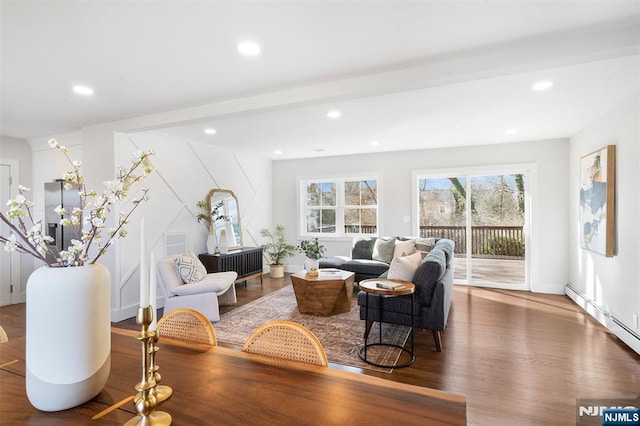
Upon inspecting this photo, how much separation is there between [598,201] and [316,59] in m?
3.78

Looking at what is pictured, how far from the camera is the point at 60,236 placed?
475 centimetres

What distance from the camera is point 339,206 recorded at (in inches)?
276

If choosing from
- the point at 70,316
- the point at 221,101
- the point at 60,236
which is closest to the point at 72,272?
the point at 70,316

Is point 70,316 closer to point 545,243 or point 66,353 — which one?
point 66,353

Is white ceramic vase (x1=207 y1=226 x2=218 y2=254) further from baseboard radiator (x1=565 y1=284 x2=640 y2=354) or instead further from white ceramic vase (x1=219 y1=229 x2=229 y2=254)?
baseboard radiator (x1=565 y1=284 x2=640 y2=354)

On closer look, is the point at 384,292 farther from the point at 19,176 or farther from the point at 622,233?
the point at 19,176

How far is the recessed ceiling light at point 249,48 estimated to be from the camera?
85.7 inches

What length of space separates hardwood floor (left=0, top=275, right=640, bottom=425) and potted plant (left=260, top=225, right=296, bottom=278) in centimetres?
297

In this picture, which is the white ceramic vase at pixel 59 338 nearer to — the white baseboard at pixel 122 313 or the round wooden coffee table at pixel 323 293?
the round wooden coffee table at pixel 323 293

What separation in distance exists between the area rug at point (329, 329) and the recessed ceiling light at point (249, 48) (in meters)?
2.55

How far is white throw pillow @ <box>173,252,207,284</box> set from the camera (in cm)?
409

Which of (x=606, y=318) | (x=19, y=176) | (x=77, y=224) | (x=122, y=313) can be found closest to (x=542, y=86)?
(x=606, y=318)

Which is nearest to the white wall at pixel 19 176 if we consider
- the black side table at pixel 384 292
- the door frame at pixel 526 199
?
the black side table at pixel 384 292

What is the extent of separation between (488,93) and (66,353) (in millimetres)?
3566
